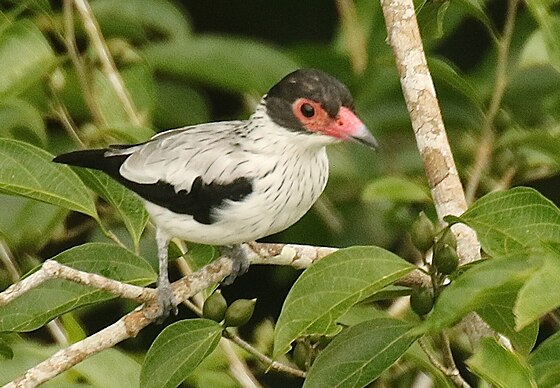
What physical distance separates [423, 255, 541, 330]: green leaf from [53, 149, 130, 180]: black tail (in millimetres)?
1345

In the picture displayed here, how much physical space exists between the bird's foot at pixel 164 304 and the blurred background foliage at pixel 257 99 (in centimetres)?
54

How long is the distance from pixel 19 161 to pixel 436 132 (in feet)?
3.20

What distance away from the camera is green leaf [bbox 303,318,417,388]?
7.69 feet

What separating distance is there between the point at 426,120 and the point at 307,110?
0.36 metres

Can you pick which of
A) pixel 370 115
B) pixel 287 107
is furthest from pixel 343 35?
pixel 287 107

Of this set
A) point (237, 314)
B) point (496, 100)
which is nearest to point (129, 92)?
point (496, 100)

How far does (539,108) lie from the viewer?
15.5ft

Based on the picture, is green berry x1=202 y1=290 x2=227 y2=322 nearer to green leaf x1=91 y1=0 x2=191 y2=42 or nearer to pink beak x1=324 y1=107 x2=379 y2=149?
pink beak x1=324 y1=107 x2=379 y2=149

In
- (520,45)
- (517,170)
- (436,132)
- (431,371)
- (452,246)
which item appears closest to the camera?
(452,246)

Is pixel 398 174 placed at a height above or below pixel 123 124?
below

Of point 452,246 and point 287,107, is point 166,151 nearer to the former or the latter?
point 287,107

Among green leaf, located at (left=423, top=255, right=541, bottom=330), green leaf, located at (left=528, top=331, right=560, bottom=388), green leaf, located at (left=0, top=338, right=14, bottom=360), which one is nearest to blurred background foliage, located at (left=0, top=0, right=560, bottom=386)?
green leaf, located at (left=0, top=338, right=14, bottom=360)

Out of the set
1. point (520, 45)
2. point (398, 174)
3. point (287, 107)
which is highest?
point (287, 107)

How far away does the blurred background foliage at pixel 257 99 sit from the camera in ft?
11.8
